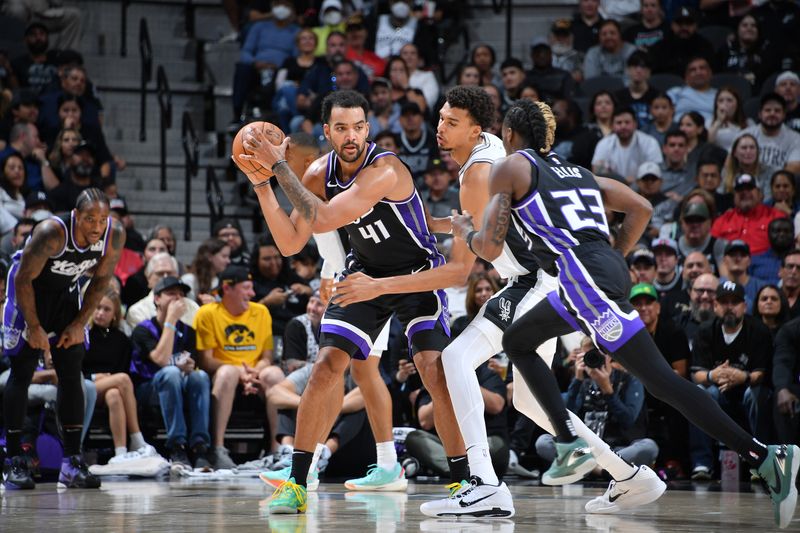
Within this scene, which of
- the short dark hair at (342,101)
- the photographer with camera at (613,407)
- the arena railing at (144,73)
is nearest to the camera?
the short dark hair at (342,101)

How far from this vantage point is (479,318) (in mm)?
5492

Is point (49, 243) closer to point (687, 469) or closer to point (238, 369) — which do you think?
point (238, 369)

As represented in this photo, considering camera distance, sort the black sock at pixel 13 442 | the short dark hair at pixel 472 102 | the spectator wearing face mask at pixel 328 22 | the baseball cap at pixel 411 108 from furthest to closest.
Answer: the spectator wearing face mask at pixel 328 22, the baseball cap at pixel 411 108, the black sock at pixel 13 442, the short dark hair at pixel 472 102

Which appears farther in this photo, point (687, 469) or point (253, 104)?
point (253, 104)

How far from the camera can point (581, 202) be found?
196 inches

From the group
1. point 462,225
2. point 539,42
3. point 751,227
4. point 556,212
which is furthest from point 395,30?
point 556,212

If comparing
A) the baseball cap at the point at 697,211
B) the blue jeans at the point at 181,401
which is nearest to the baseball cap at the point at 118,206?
the blue jeans at the point at 181,401

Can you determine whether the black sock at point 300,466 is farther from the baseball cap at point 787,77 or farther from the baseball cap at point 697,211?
the baseball cap at point 787,77

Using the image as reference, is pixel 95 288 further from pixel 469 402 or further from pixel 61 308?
pixel 469 402

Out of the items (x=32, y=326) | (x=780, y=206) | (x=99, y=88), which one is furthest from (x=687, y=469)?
(x=99, y=88)

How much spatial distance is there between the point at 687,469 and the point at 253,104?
692 centimetres

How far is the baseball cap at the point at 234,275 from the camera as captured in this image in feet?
30.7

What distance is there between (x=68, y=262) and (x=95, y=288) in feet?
0.78

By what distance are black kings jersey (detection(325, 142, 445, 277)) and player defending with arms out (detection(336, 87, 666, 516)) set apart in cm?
28
